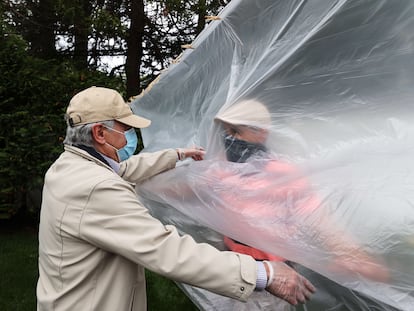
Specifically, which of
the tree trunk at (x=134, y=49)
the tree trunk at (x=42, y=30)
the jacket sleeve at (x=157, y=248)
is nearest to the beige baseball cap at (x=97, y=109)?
the jacket sleeve at (x=157, y=248)

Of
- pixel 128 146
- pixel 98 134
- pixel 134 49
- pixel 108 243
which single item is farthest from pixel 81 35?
pixel 108 243

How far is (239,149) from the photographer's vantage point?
6.66ft

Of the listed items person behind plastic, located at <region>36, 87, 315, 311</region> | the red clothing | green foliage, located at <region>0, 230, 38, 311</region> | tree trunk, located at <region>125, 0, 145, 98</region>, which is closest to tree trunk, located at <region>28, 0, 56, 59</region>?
tree trunk, located at <region>125, 0, 145, 98</region>

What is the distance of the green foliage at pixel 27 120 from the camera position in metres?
5.27

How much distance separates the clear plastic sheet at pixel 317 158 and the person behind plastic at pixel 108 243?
170 mm

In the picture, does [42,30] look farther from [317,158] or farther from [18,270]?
[317,158]

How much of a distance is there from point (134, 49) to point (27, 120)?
8.49ft

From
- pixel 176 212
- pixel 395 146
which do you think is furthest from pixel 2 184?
pixel 395 146

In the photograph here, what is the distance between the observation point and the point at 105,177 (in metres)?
1.59

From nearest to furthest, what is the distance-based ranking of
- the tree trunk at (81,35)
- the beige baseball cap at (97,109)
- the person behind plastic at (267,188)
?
the person behind plastic at (267,188)
the beige baseball cap at (97,109)
the tree trunk at (81,35)

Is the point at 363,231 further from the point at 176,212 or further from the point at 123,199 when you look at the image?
the point at 176,212

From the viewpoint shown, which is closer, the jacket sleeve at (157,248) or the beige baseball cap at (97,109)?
the jacket sleeve at (157,248)

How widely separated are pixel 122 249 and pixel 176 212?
77 centimetres

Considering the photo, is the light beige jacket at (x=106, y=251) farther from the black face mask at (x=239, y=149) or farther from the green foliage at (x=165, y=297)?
the green foliage at (x=165, y=297)
